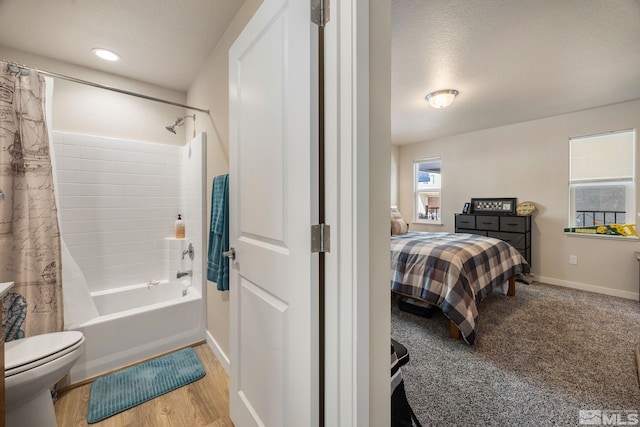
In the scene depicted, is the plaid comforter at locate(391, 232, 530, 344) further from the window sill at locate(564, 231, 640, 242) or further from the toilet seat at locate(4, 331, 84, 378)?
the toilet seat at locate(4, 331, 84, 378)

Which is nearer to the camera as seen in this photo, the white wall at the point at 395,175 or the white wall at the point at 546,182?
the white wall at the point at 546,182

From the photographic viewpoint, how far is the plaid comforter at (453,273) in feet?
6.57

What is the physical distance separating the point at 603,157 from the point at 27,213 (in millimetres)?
5609

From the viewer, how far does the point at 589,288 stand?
325cm

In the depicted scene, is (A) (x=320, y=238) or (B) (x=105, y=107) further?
(B) (x=105, y=107)

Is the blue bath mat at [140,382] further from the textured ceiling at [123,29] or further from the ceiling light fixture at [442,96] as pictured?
the ceiling light fixture at [442,96]

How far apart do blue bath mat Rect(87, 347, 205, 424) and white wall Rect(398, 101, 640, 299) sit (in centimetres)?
446

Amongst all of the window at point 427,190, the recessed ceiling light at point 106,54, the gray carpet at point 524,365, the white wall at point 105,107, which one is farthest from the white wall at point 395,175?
the recessed ceiling light at point 106,54

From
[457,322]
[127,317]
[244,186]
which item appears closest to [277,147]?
[244,186]

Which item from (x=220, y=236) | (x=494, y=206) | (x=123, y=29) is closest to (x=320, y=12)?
(x=220, y=236)

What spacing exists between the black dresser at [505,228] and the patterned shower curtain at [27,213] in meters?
4.74

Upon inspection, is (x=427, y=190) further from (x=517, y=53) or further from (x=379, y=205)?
(x=379, y=205)

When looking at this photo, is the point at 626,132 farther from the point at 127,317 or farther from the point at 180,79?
the point at 127,317

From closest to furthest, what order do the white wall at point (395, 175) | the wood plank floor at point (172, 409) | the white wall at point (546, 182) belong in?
the wood plank floor at point (172, 409)
the white wall at point (546, 182)
the white wall at point (395, 175)
